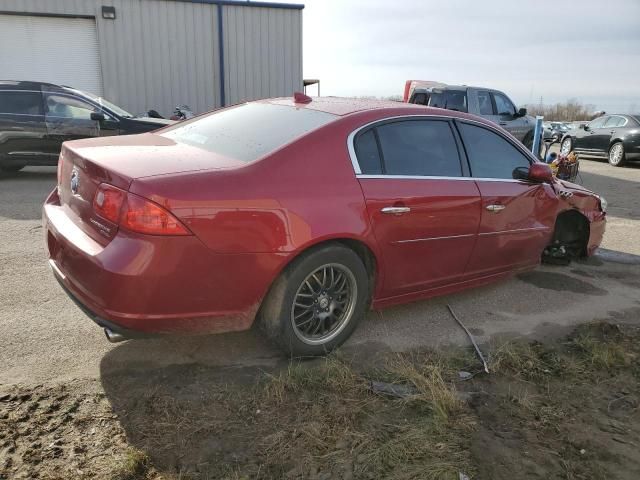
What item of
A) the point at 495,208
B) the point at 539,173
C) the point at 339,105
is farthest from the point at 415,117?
the point at 539,173

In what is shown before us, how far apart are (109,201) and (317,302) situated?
131cm

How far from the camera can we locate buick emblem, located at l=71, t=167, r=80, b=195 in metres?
2.95

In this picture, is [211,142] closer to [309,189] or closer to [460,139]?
[309,189]

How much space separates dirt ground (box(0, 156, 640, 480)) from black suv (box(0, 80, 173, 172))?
5540mm

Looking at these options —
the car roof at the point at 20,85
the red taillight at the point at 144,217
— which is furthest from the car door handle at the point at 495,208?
the car roof at the point at 20,85

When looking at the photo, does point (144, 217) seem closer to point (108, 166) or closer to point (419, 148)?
point (108, 166)

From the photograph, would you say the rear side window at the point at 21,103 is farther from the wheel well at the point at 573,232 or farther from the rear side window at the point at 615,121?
the rear side window at the point at 615,121

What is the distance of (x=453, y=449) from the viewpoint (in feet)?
7.92

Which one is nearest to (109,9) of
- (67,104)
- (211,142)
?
(67,104)

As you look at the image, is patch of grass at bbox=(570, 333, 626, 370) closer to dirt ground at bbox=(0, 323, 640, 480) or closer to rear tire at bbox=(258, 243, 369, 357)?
dirt ground at bbox=(0, 323, 640, 480)

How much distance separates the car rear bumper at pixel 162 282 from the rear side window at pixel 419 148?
114 centimetres

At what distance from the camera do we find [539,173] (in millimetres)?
4215

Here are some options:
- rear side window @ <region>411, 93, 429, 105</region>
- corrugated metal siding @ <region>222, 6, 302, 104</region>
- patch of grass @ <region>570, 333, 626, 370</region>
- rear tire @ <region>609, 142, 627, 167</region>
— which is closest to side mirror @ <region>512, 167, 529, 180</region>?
patch of grass @ <region>570, 333, 626, 370</region>

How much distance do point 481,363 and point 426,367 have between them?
1.39 ft
